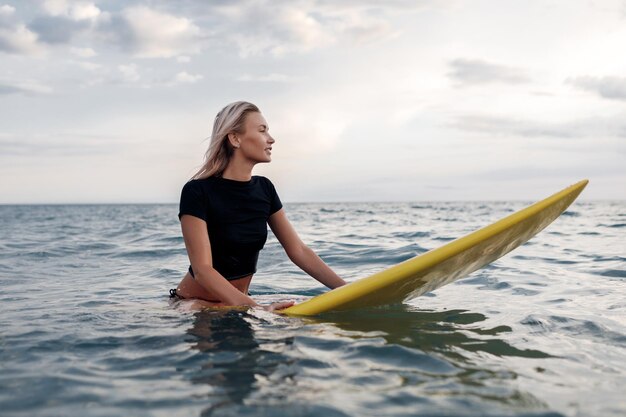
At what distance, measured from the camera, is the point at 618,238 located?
1173cm

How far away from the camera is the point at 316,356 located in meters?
2.91

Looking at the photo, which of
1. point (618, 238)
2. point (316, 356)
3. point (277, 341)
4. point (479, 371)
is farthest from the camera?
point (618, 238)

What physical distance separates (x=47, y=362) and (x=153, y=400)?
0.89m

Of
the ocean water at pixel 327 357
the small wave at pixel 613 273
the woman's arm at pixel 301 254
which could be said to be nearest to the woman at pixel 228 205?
the woman's arm at pixel 301 254

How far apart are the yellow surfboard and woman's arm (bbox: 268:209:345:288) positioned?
495 mm

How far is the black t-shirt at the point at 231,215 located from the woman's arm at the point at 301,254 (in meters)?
0.16

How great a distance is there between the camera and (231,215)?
13.6ft

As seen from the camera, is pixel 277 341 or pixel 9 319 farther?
pixel 9 319

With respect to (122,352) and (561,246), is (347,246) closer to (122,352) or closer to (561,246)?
(561,246)

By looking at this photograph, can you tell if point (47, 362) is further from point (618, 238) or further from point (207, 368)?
point (618, 238)

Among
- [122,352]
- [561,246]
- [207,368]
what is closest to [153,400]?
[207,368]

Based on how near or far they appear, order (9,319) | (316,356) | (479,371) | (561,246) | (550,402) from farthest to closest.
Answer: (561,246) → (9,319) → (316,356) → (479,371) → (550,402)

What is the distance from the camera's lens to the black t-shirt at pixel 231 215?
4.03m

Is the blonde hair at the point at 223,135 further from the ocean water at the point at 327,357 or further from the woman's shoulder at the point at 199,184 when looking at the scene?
the ocean water at the point at 327,357
